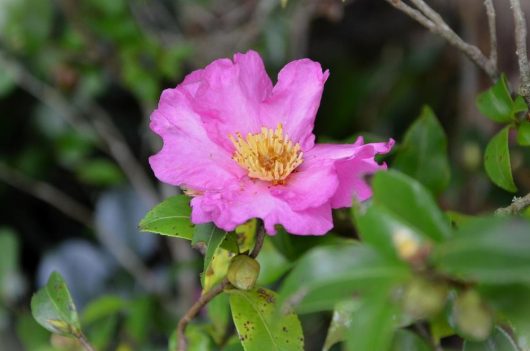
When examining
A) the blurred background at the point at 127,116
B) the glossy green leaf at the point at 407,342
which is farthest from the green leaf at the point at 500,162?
the blurred background at the point at 127,116

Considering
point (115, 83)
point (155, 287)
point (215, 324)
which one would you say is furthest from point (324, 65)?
point (215, 324)

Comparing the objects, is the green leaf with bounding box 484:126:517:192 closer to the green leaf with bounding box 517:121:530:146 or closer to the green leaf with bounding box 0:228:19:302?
the green leaf with bounding box 517:121:530:146

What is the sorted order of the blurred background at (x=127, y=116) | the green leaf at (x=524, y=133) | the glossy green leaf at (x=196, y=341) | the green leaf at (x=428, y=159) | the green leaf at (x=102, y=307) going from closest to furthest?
the green leaf at (x=524, y=133), the glossy green leaf at (x=196, y=341), the green leaf at (x=428, y=159), the green leaf at (x=102, y=307), the blurred background at (x=127, y=116)

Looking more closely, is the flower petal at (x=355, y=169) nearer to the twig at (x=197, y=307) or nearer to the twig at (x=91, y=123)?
the twig at (x=197, y=307)

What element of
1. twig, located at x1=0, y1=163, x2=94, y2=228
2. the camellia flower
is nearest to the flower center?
the camellia flower

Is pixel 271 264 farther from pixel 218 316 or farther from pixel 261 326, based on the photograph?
pixel 261 326

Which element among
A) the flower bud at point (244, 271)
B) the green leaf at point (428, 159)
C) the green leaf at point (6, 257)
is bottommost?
the green leaf at point (6, 257)

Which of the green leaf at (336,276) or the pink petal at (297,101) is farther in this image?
the pink petal at (297,101)
